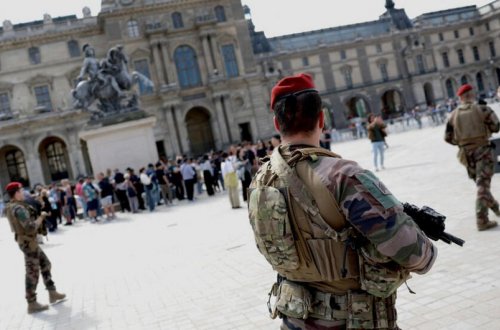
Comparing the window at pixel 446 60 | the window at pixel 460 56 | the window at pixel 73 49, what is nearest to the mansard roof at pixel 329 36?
the window at pixel 446 60

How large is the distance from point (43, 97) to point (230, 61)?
1783cm

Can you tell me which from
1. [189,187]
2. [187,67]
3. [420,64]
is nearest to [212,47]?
[187,67]

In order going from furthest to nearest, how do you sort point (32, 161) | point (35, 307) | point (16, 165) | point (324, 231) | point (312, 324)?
1. point (16, 165)
2. point (32, 161)
3. point (35, 307)
4. point (312, 324)
5. point (324, 231)

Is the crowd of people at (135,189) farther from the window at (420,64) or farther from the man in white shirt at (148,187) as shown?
the window at (420,64)

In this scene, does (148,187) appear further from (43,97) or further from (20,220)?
(43,97)

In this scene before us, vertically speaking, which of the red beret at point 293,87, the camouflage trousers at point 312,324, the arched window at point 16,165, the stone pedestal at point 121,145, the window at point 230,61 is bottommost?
the camouflage trousers at point 312,324

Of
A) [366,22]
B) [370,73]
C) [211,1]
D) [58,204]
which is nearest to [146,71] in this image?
[211,1]

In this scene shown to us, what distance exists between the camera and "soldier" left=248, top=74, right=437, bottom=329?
2256 mm

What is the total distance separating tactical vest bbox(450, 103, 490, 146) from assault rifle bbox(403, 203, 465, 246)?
4997 mm

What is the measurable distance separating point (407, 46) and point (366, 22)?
Answer: 24.0ft

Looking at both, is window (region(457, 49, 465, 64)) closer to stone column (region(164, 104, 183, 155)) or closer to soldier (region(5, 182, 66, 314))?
stone column (region(164, 104, 183, 155))

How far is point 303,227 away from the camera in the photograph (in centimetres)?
247

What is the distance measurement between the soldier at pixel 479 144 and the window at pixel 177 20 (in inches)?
1693

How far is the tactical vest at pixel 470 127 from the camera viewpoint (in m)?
6.96
